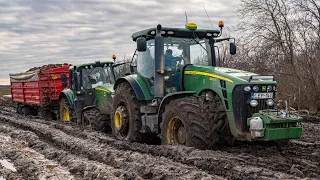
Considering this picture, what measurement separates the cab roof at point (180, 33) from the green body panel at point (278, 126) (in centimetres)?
256

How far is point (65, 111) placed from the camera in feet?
46.9

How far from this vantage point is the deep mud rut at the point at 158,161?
18.0 feet

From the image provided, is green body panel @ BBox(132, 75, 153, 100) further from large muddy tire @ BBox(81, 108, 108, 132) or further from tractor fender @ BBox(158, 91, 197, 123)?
large muddy tire @ BBox(81, 108, 108, 132)

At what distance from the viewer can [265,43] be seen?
60.6ft

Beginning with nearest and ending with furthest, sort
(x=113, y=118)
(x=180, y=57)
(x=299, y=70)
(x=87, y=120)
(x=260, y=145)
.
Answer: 1. (x=260, y=145)
2. (x=180, y=57)
3. (x=113, y=118)
4. (x=87, y=120)
5. (x=299, y=70)

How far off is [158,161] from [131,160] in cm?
52

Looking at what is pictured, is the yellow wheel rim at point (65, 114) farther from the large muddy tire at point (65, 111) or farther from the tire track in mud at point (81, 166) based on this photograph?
the tire track in mud at point (81, 166)

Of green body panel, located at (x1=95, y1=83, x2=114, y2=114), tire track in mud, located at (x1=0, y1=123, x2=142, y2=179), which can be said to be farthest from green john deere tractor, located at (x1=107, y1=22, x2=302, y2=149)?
green body panel, located at (x1=95, y1=83, x2=114, y2=114)

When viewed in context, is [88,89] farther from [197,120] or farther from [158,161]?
[158,161]

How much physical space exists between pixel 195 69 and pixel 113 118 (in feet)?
9.25

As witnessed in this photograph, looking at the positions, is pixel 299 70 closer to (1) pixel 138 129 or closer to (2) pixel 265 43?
(2) pixel 265 43

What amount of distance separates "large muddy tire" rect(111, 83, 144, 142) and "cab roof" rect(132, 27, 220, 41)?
1303 millimetres

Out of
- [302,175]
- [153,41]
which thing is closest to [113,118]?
Result: [153,41]

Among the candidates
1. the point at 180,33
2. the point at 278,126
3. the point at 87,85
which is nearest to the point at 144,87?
the point at 180,33
